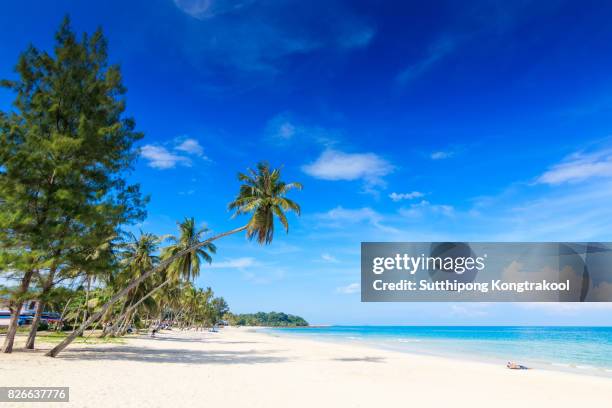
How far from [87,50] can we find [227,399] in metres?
14.6

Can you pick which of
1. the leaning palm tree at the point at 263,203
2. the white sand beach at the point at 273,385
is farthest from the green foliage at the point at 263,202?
the white sand beach at the point at 273,385

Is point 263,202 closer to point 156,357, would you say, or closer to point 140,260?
point 156,357

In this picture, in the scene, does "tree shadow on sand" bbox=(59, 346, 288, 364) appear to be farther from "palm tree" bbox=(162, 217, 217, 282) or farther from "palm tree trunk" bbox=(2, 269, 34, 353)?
"palm tree" bbox=(162, 217, 217, 282)

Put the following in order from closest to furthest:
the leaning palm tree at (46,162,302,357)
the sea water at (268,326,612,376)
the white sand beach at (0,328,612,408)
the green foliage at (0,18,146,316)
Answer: the white sand beach at (0,328,612,408), the green foliage at (0,18,146,316), the leaning palm tree at (46,162,302,357), the sea water at (268,326,612,376)

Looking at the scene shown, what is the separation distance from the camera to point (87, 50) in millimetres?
16344

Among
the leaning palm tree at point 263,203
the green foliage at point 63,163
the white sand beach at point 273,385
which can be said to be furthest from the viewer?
the leaning palm tree at point 263,203

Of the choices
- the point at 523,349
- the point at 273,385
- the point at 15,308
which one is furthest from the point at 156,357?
the point at 523,349

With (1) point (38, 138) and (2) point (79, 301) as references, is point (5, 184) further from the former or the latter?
(2) point (79, 301)

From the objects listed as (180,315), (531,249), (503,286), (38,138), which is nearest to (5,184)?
(38,138)

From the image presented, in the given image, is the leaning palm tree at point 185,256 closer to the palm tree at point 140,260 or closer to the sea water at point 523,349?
the palm tree at point 140,260

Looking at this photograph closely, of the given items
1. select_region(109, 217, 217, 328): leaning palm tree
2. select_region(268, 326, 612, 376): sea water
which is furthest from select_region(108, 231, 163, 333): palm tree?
select_region(268, 326, 612, 376): sea water

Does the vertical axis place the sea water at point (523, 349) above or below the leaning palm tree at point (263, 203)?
below

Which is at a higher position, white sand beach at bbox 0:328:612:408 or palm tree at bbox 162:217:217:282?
palm tree at bbox 162:217:217:282

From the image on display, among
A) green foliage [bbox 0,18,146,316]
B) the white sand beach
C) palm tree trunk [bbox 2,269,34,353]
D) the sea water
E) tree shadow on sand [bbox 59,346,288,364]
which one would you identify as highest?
green foliage [bbox 0,18,146,316]
